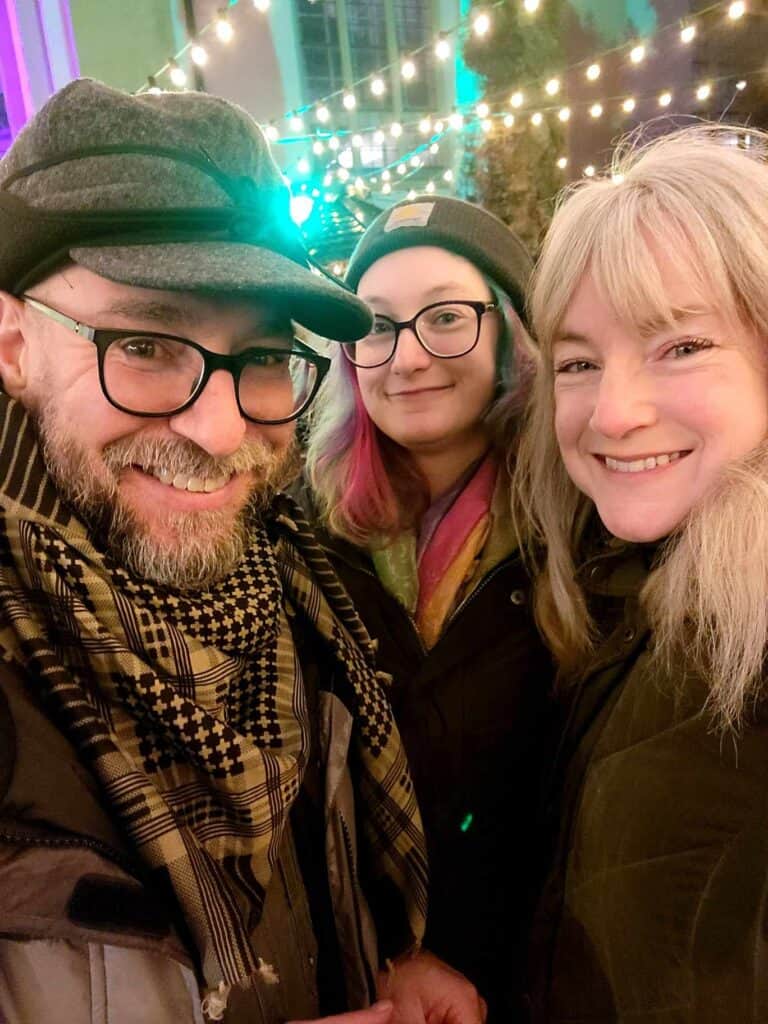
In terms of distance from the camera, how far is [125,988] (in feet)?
2.14

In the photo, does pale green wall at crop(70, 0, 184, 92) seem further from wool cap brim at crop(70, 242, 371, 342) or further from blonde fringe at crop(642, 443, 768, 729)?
blonde fringe at crop(642, 443, 768, 729)

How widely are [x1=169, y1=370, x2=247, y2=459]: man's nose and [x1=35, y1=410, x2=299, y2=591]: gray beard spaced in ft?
0.07

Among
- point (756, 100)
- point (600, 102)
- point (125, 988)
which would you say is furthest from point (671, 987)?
point (600, 102)

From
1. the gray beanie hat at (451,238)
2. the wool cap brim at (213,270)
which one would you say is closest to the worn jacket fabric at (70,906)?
the wool cap brim at (213,270)

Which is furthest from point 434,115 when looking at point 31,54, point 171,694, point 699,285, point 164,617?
point 171,694

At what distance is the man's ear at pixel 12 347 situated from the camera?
937 millimetres

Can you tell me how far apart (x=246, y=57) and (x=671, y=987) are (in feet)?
15.6

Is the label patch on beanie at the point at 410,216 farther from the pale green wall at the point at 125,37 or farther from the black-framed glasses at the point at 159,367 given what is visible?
the pale green wall at the point at 125,37

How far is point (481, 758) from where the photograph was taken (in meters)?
1.31

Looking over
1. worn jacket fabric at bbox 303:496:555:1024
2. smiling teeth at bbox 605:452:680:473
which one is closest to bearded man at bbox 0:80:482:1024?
worn jacket fabric at bbox 303:496:555:1024

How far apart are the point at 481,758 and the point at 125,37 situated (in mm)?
3479

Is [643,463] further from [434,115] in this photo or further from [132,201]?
[434,115]

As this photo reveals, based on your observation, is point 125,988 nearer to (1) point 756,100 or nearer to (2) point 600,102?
(1) point 756,100

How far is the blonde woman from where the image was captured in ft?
2.71
